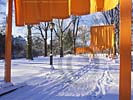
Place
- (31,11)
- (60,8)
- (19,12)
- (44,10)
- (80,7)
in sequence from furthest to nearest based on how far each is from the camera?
(19,12), (31,11), (44,10), (60,8), (80,7)

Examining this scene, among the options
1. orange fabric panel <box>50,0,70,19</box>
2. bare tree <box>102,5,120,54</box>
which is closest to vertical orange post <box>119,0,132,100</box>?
orange fabric panel <box>50,0,70,19</box>

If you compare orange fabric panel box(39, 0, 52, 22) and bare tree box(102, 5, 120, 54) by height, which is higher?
bare tree box(102, 5, 120, 54)

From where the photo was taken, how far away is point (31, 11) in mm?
13727

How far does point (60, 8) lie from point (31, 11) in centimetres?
126

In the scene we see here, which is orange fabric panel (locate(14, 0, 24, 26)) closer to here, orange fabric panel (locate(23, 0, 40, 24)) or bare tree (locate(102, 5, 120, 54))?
orange fabric panel (locate(23, 0, 40, 24))

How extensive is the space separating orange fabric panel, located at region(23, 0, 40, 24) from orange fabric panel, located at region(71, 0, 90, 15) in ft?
5.03

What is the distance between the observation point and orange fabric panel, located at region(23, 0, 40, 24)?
13.5m

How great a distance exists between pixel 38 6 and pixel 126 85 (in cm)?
472

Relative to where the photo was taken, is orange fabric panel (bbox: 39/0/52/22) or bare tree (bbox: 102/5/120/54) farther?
bare tree (bbox: 102/5/120/54)

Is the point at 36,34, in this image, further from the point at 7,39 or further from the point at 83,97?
the point at 83,97

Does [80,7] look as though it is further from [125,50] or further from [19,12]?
[19,12]

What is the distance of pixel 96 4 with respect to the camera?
1179 centimetres

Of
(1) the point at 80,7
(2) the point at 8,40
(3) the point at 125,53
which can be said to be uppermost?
(1) the point at 80,7

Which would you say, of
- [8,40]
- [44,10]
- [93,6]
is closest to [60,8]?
[44,10]
